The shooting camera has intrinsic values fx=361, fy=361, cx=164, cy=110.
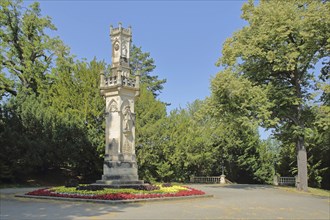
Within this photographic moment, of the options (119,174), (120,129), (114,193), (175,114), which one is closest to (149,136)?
(175,114)

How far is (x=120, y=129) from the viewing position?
68.2ft

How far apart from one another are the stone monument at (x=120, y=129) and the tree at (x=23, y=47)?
60.5 ft

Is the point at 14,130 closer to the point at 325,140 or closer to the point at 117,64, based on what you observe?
the point at 117,64

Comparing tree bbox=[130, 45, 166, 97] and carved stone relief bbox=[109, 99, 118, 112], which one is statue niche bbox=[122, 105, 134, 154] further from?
tree bbox=[130, 45, 166, 97]

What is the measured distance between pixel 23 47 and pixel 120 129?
22242 mm

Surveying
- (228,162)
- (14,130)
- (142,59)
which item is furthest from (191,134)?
(142,59)

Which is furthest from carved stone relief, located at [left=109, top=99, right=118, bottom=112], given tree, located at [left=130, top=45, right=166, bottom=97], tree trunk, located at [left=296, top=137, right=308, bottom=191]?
tree, located at [left=130, top=45, right=166, bottom=97]

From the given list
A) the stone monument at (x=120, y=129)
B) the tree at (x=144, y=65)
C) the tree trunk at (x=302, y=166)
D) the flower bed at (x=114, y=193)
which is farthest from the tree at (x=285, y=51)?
the tree at (x=144, y=65)

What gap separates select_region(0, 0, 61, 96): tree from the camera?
3691 centimetres

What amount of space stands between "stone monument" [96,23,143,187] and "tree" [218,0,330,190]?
925cm

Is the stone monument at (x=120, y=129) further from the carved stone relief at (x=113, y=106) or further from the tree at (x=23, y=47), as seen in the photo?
the tree at (x=23, y=47)

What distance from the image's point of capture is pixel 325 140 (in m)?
33.5

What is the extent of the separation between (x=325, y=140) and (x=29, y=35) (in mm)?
31955

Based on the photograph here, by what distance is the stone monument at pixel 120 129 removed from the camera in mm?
20234
